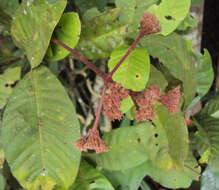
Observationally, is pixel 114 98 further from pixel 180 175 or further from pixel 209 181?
pixel 209 181

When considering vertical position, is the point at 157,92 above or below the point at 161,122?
above

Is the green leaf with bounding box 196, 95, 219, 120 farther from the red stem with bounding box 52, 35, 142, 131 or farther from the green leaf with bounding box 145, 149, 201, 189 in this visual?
the red stem with bounding box 52, 35, 142, 131

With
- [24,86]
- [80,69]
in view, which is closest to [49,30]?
[24,86]

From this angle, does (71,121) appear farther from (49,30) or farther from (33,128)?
→ (49,30)

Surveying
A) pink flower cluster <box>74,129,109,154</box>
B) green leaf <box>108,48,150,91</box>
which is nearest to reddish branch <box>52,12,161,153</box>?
pink flower cluster <box>74,129,109,154</box>

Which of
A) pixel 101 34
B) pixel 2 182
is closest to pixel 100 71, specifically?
pixel 101 34

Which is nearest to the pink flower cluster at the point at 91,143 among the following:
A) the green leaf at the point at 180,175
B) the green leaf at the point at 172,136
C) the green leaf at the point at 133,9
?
the green leaf at the point at 172,136
